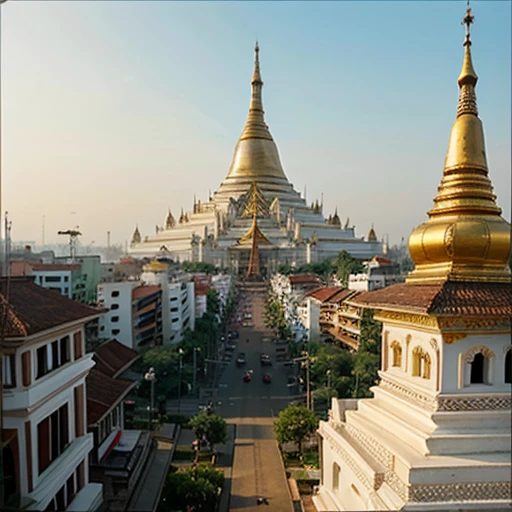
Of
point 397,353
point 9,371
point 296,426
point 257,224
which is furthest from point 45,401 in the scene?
point 257,224

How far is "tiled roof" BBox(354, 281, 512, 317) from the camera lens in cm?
645

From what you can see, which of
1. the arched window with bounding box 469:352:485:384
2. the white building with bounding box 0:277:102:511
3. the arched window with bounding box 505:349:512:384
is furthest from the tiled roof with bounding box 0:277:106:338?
the arched window with bounding box 505:349:512:384

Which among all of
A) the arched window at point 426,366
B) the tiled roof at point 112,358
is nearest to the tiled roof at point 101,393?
the tiled roof at point 112,358

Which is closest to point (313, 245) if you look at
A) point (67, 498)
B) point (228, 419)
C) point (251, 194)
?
point (251, 194)

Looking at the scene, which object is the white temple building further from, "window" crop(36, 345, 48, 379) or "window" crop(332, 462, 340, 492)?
"window" crop(36, 345, 48, 379)

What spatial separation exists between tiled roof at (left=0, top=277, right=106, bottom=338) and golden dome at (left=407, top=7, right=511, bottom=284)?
689 centimetres

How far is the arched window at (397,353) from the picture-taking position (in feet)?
25.3

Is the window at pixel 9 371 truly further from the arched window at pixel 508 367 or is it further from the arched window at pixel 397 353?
the arched window at pixel 508 367

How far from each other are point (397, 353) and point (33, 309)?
7.18m

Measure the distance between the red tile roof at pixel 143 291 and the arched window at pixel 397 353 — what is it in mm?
23218

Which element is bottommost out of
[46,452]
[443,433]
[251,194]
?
[46,452]

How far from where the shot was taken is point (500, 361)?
6.73 m

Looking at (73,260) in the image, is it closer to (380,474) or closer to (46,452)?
(46,452)

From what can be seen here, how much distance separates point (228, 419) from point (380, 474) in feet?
58.4
